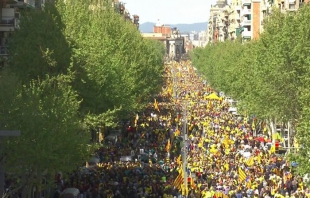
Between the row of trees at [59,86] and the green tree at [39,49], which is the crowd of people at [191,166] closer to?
the row of trees at [59,86]

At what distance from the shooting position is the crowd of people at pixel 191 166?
37594 mm

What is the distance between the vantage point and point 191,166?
152 feet

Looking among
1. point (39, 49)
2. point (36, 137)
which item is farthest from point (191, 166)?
point (36, 137)

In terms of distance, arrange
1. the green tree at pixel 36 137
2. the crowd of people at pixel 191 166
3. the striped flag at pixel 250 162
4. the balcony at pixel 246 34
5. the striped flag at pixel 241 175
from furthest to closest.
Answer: the balcony at pixel 246 34 < the striped flag at pixel 250 162 < the striped flag at pixel 241 175 < the crowd of people at pixel 191 166 < the green tree at pixel 36 137

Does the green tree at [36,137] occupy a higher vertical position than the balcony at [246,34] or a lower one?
lower

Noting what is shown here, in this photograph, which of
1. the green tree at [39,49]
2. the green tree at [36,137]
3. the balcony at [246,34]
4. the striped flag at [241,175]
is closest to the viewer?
the green tree at [36,137]

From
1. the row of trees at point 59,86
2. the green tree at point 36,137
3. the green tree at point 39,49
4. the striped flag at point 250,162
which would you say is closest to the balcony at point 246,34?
the row of trees at point 59,86

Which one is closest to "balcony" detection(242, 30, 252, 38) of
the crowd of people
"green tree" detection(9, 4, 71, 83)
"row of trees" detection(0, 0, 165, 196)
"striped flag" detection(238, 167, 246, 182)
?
the crowd of people

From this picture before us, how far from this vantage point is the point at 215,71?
10931 centimetres

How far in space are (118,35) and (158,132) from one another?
11004 mm

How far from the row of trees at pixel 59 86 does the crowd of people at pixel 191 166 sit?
7.62 ft

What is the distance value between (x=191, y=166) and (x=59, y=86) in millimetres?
8604

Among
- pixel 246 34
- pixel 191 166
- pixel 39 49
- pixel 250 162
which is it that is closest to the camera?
pixel 250 162

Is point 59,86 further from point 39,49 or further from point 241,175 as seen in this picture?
point 241,175
